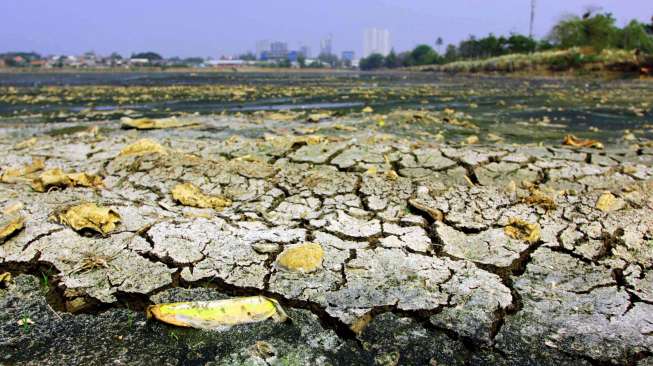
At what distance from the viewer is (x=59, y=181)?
3.06m

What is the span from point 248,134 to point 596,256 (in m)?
4.38

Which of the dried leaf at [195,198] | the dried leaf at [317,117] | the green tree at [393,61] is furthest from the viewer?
the green tree at [393,61]

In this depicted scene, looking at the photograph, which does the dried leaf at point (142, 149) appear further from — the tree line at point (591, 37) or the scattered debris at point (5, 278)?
the tree line at point (591, 37)

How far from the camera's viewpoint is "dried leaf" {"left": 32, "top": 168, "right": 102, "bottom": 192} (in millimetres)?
3027

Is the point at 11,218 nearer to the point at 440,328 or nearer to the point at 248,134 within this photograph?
the point at 440,328

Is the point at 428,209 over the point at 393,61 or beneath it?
beneath

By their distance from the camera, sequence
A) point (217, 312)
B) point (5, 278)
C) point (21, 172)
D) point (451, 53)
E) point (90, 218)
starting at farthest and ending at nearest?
point (451, 53) → point (21, 172) → point (90, 218) → point (5, 278) → point (217, 312)

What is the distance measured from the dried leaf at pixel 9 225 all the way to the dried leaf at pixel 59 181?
1.65ft

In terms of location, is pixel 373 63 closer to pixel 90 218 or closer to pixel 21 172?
pixel 21 172

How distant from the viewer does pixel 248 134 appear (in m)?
5.68

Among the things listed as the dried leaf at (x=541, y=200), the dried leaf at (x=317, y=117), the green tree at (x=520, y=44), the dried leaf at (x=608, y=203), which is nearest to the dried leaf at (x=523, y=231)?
the dried leaf at (x=541, y=200)

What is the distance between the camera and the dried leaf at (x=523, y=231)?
2.51 meters

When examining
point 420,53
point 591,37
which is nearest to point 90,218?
point 591,37

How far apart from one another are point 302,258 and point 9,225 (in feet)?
5.63
